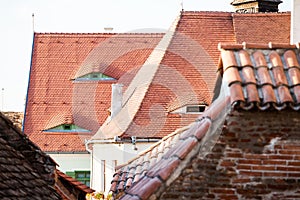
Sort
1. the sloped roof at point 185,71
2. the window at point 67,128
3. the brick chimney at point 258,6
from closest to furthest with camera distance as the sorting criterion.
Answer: the sloped roof at point 185,71 < the window at point 67,128 < the brick chimney at point 258,6

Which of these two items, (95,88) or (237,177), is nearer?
(237,177)

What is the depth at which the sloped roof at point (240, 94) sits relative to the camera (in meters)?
9.22

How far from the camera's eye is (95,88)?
48.0 m

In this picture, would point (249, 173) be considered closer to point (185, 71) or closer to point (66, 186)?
point (66, 186)

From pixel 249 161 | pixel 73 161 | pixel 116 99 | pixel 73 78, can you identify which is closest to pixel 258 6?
pixel 73 78

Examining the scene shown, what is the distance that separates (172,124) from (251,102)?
24.5 metres

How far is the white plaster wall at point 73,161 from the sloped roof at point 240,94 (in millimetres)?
34256

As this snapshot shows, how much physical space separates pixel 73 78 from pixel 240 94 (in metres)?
39.4

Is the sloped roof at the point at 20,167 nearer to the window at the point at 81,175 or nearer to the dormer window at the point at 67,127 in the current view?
the window at the point at 81,175

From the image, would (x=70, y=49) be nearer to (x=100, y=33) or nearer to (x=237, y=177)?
(x=100, y=33)

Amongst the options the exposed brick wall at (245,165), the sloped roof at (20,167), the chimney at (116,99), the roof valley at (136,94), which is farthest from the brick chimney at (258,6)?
the exposed brick wall at (245,165)

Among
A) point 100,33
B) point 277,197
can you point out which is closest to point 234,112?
point 277,197

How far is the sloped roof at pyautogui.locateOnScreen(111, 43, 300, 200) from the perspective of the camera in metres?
9.22

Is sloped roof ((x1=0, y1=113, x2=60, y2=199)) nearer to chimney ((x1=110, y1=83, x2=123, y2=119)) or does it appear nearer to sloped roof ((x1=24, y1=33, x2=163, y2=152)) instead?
chimney ((x1=110, y1=83, x2=123, y2=119))
